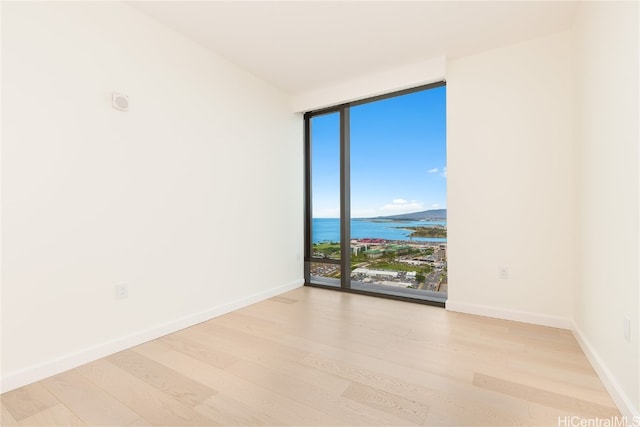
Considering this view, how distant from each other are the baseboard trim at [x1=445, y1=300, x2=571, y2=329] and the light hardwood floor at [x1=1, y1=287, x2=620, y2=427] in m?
0.10

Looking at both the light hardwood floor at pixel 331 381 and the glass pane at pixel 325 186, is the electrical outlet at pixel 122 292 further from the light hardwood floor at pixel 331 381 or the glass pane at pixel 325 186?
the glass pane at pixel 325 186

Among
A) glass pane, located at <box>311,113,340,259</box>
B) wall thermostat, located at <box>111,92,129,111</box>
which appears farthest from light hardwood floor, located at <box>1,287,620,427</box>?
wall thermostat, located at <box>111,92,129,111</box>

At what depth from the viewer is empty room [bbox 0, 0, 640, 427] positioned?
154 cm

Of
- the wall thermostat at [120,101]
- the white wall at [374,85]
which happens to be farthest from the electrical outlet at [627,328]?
the wall thermostat at [120,101]

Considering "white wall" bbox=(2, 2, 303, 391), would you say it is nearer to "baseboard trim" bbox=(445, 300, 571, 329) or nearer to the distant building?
the distant building

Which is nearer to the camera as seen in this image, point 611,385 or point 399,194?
point 611,385

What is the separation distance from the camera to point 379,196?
3.98 m

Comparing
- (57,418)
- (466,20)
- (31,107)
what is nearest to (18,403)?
(57,418)

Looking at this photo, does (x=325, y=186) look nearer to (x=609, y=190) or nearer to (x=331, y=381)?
(x=331, y=381)

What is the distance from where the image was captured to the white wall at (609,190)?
1.36 meters

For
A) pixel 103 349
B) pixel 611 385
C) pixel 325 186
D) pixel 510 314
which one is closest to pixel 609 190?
pixel 611 385

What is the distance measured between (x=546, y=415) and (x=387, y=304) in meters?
1.78

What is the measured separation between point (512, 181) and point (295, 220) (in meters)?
2.36

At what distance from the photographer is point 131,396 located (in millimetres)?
1575
